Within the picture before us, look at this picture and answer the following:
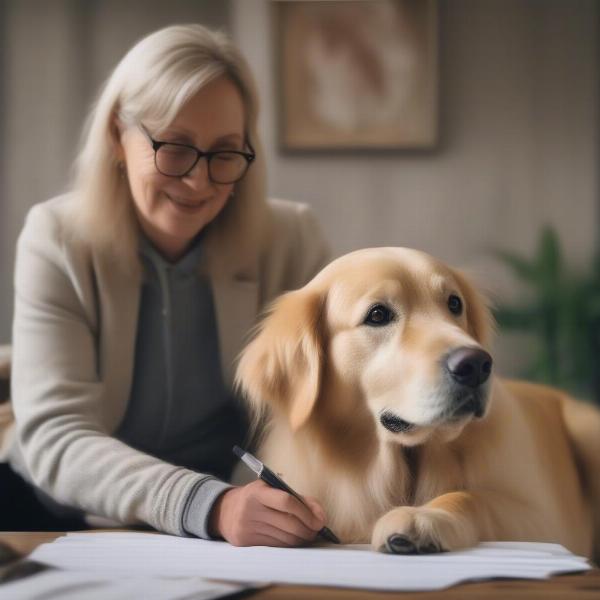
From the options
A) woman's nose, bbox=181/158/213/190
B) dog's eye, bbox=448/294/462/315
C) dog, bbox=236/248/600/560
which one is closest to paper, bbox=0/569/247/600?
dog, bbox=236/248/600/560

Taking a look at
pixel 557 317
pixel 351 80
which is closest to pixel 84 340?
pixel 351 80

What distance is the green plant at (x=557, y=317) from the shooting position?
190cm

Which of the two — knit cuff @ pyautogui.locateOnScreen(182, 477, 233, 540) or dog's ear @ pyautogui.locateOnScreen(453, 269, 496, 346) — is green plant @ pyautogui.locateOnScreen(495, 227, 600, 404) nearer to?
dog's ear @ pyautogui.locateOnScreen(453, 269, 496, 346)

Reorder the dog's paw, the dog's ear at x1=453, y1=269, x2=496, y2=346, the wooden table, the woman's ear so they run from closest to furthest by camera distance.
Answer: the wooden table, the dog's paw, the dog's ear at x1=453, y1=269, x2=496, y2=346, the woman's ear

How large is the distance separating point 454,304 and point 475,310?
8 cm

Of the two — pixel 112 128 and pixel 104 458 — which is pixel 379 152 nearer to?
pixel 112 128

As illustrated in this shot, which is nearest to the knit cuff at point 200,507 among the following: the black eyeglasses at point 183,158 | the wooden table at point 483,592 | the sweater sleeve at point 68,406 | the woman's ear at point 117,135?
the sweater sleeve at point 68,406

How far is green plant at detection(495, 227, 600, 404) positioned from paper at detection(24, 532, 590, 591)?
1.21m

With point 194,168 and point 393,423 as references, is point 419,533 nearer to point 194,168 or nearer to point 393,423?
point 393,423

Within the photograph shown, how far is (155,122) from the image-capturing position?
1.04 meters

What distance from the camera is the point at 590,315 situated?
202cm

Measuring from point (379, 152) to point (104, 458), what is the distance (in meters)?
1.34

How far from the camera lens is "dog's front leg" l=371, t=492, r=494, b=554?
27.8 inches

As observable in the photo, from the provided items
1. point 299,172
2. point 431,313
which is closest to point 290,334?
point 431,313
